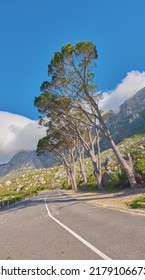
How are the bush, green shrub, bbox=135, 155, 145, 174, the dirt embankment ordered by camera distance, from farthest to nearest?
the bush, green shrub, bbox=135, 155, 145, 174, the dirt embankment

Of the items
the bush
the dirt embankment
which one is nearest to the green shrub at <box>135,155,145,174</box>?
the dirt embankment

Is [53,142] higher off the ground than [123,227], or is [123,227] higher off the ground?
[53,142]

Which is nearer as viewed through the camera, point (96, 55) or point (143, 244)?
point (143, 244)

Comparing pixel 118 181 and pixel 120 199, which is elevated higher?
pixel 118 181

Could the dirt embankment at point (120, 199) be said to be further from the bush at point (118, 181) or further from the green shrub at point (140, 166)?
the bush at point (118, 181)

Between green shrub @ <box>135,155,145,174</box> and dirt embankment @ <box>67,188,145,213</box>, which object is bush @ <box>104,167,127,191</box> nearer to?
green shrub @ <box>135,155,145,174</box>

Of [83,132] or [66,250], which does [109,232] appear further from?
[83,132]

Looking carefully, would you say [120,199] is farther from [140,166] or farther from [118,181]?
[118,181]

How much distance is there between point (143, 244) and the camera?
6801 mm

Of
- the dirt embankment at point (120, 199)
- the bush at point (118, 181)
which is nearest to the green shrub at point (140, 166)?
the dirt embankment at point (120, 199)

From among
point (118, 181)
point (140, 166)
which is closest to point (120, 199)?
point (140, 166)
